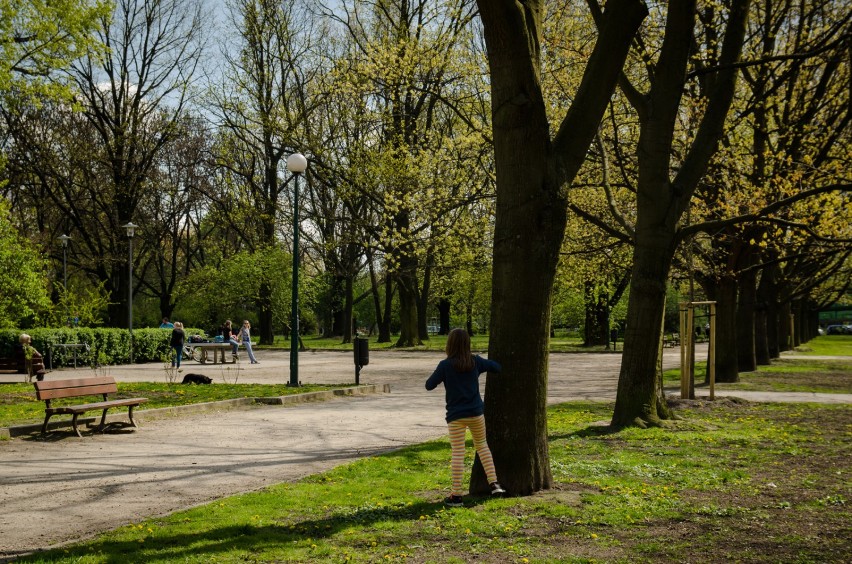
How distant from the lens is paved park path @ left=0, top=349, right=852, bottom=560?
695 centimetres

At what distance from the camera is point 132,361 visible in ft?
104

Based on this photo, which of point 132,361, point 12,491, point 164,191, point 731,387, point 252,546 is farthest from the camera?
point 164,191

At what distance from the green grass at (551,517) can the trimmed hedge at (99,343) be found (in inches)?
810

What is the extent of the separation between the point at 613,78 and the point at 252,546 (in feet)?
17.9

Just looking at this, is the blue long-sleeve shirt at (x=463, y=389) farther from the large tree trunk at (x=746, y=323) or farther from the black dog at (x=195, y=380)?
the large tree trunk at (x=746, y=323)

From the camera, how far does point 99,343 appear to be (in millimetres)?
29703

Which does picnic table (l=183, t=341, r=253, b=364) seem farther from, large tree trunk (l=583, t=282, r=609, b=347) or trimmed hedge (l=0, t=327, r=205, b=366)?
large tree trunk (l=583, t=282, r=609, b=347)

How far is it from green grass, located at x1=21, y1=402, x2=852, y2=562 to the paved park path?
612 mm

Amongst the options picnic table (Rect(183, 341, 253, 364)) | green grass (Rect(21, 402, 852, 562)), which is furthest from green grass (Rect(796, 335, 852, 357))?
green grass (Rect(21, 402, 852, 562))

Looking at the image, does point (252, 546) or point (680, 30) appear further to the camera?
point (680, 30)

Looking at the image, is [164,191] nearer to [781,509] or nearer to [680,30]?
[680,30]

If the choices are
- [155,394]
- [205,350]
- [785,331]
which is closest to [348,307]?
[205,350]

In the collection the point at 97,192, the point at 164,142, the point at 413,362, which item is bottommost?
the point at 413,362

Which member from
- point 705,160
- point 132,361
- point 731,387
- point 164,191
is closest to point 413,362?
point 132,361
